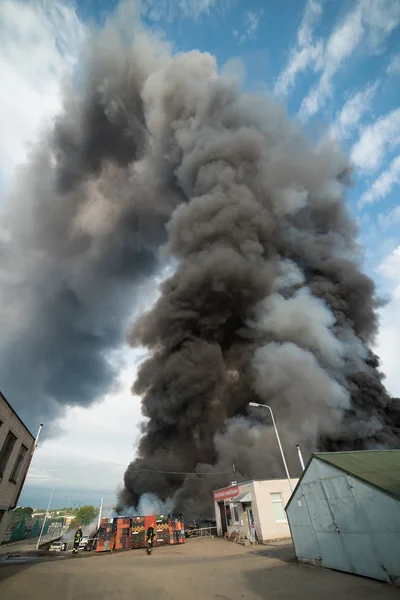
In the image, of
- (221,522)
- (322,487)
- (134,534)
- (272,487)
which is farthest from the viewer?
(221,522)

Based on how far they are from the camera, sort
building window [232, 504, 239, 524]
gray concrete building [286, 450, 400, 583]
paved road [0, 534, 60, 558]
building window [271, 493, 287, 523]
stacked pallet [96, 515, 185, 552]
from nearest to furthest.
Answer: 1. gray concrete building [286, 450, 400, 583]
2. building window [271, 493, 287, 523]
3. stacked pallet [96, 515, 185, 552]
4. building window [232, 504, 239, 524]
5. paved road [0, 534, 60, 558]

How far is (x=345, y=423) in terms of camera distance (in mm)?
27516

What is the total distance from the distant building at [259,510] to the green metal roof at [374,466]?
34.0 feet

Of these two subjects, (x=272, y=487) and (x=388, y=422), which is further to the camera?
(x=388, y=422)

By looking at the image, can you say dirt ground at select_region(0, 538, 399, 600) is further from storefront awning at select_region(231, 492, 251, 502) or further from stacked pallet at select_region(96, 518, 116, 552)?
stacked pallet at select_region(96, 518, 116, 552)

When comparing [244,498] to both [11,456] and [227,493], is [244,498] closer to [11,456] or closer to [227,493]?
[227,493]

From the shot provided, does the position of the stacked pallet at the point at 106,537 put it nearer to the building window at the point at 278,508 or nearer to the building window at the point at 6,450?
the building window at the point at 6,450

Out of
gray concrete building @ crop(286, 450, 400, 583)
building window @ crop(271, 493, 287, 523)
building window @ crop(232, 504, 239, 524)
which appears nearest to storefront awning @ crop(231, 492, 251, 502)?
building window @ crop(271, 493, 287, 523)

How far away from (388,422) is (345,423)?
20.7 ft

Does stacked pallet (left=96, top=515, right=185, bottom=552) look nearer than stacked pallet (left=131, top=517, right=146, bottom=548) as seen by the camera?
Yes

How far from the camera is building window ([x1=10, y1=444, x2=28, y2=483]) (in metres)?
14.4

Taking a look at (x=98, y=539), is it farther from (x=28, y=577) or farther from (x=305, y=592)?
(x=305, y=592)

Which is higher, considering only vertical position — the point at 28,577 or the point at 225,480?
the point at 225,480

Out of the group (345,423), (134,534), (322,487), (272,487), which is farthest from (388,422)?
(322,487)
